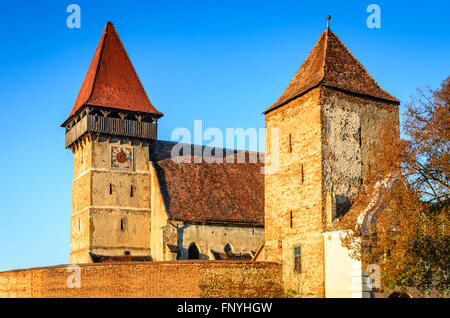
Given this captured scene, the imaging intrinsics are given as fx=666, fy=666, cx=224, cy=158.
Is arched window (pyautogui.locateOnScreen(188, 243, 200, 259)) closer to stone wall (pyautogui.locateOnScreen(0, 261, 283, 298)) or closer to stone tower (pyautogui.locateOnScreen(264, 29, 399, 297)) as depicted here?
stone tower (pyautogui.locateOnScreen(264, 29, 399, 297))

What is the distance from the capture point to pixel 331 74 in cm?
2973

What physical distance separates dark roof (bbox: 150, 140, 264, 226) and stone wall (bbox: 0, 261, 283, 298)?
10.6 metres

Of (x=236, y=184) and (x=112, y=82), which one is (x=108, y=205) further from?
(x=236, y=184)

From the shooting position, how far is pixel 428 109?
79.0 feet

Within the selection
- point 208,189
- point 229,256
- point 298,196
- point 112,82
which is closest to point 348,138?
point 298,196

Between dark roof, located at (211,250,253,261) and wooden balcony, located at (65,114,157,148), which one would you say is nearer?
Answer: dark roof, located at (211,250,253,261)

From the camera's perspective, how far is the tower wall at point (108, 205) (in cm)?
4009

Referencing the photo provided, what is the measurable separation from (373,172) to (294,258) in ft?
17.2

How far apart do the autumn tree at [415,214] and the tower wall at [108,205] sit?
19.2 m

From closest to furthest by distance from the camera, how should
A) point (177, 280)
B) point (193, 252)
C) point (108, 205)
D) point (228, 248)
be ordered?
1. point (177, 280)
2. point (193, 252)
3. point (108, 205)
4. point (228, 248)

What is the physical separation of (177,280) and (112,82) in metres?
18.6

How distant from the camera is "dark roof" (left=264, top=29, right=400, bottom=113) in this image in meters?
29.5

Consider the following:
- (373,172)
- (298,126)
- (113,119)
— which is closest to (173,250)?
(113,119)
